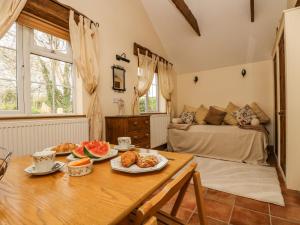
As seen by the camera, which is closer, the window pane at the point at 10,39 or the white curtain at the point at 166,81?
the window pane at the point at 10,39

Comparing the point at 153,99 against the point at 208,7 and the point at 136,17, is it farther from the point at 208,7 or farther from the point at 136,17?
the point at 208,7

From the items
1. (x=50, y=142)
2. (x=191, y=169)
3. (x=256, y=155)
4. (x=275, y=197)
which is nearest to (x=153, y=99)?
(x=256, y=155)

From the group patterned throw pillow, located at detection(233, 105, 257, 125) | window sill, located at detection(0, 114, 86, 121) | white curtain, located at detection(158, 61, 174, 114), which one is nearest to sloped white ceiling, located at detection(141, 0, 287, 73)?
white curtain, located at detection(158, 61, 174, 114)

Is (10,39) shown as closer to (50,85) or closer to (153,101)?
(50,85)

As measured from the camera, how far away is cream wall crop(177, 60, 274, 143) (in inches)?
155

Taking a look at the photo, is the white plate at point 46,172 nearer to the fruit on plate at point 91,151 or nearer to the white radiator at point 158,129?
the fruit on plate at point 91,151

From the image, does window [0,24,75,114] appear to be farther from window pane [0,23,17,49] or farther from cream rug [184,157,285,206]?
cream rug [184,157,285,206]

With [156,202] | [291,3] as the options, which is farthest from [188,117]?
[156,202]

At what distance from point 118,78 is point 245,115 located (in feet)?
8.78

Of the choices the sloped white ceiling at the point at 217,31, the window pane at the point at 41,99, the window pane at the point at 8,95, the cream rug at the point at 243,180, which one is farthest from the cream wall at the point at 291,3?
the window pane at the point at 8,95

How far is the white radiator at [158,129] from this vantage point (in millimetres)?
3594

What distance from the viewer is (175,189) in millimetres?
→ 585

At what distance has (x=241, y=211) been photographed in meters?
1.63

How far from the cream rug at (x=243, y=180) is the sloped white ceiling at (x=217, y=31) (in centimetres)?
247
